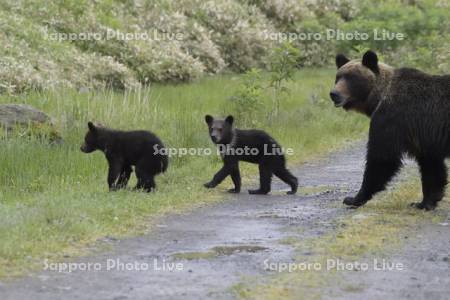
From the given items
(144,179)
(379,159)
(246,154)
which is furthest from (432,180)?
(144,179)

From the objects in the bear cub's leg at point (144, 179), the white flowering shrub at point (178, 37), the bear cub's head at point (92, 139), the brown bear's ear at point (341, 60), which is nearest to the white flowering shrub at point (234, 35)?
the white flowering shrub at point (178, 37)

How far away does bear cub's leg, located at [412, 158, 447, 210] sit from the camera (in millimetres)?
11922

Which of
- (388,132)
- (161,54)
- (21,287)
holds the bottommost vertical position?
(21,287)

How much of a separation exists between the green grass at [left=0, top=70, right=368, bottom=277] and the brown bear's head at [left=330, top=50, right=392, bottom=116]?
7.60 ft

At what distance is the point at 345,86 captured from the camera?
1197cm

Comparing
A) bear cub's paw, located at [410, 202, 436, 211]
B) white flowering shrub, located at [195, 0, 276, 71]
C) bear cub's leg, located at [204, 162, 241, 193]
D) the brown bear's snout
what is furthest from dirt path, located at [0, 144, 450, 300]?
white flowering shrub, located at [195, 0, 276, 71]

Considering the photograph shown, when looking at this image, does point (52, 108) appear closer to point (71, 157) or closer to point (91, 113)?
point (91, 113)

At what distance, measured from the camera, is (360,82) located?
1191cm

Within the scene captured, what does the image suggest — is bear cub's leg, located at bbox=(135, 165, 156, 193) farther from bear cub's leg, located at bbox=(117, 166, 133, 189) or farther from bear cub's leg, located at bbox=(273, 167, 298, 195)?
bear cub's leg, located at bbox=(273, 167, 298, 195)

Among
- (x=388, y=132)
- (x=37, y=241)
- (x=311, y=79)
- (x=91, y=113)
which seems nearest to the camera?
(x=37, y=241)

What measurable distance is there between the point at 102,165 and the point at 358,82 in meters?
4.87

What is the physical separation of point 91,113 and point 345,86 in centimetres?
644

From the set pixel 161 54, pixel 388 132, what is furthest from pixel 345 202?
pixel 161 54

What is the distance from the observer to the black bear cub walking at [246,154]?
13445 millimetres
